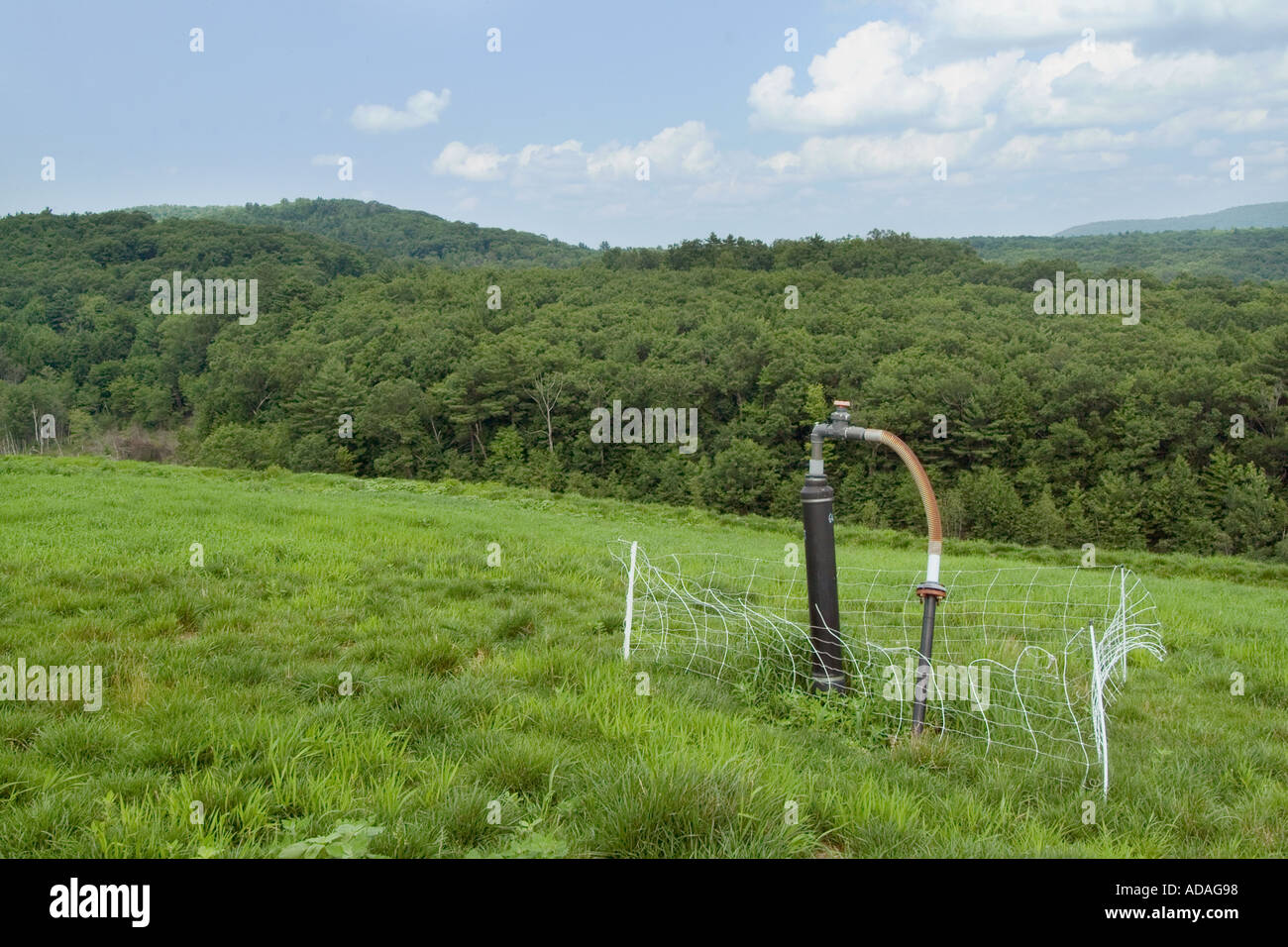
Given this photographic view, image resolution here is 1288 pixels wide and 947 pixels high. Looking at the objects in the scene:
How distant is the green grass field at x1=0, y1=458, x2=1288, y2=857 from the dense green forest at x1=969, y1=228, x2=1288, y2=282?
9642cm

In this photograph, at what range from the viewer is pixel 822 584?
452cm

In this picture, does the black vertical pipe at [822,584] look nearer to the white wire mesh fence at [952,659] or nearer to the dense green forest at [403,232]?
the white wire mesh fence at [952,659]

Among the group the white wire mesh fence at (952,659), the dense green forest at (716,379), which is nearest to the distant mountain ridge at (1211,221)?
the dense green forest at (716,379)

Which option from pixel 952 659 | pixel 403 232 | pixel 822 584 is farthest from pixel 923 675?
pixel 403 232

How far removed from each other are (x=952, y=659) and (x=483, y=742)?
11.4 ft

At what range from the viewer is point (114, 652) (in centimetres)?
464

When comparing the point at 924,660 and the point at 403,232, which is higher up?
the point at 403,232

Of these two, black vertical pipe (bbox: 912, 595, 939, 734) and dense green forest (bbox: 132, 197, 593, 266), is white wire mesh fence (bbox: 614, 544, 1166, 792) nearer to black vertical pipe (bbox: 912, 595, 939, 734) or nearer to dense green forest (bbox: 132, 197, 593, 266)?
black vertical pipe (bbox: 912, 595, 939, 734)

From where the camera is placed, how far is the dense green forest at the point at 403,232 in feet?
459

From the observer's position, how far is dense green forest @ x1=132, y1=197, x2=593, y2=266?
14000cm

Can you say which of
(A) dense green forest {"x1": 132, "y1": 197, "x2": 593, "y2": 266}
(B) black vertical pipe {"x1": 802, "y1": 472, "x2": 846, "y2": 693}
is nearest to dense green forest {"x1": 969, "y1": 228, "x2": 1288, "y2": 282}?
(A) dense green forest {"x1": 132, "y1": 197, "x2": 593, "y2": 266}

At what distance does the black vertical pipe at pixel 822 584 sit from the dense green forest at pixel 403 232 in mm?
131129

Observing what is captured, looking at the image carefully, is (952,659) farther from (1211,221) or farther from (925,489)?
(1211,221)

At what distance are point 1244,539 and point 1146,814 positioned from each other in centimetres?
4545
